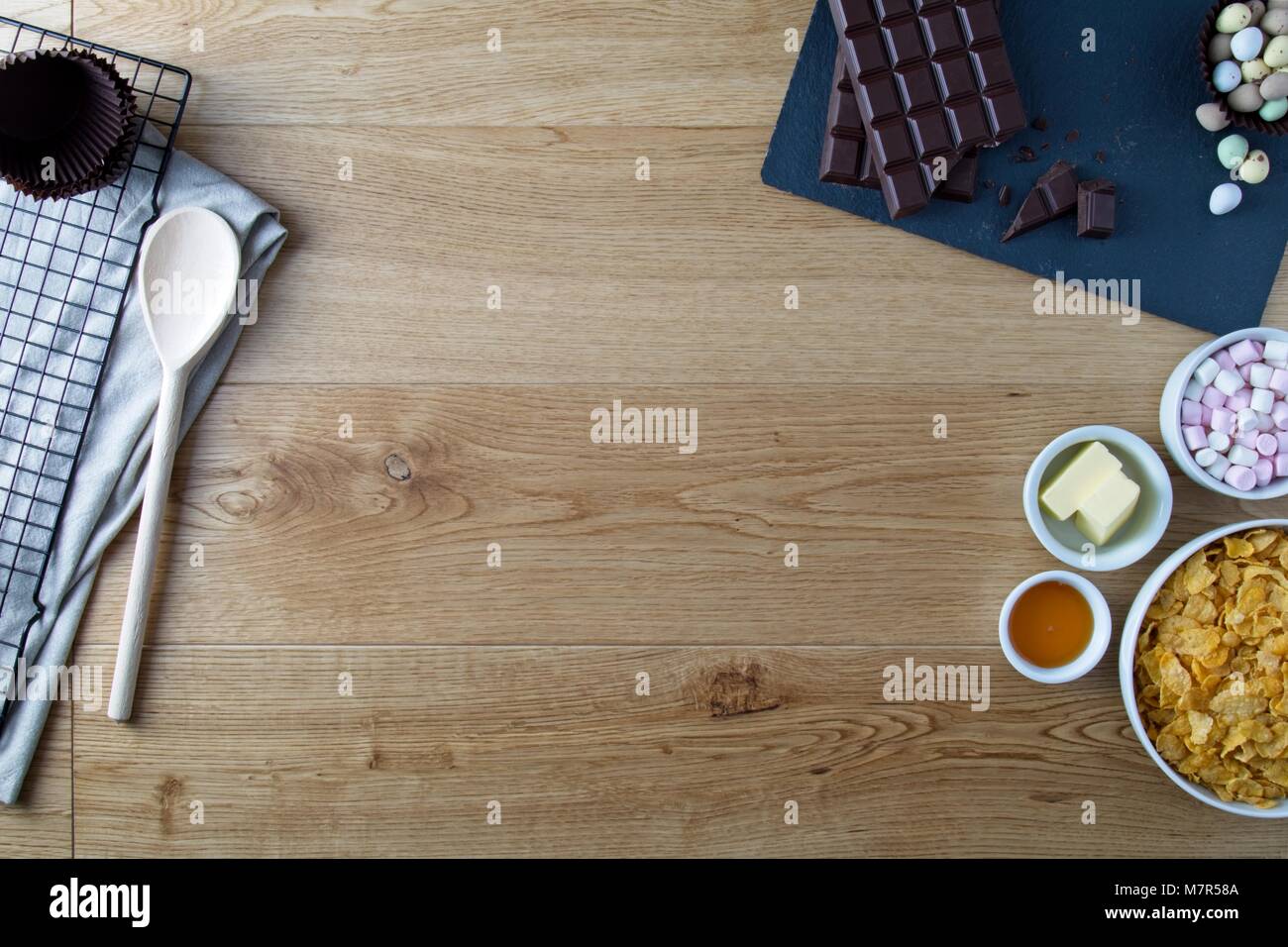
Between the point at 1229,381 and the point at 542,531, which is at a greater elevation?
the point at 1229,381

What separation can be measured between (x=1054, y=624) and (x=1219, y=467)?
307mm

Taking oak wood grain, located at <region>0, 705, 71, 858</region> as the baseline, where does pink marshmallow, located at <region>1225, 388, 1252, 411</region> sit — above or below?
above

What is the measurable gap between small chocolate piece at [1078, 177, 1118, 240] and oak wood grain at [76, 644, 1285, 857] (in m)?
0.62

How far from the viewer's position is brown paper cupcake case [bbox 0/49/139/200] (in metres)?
1.24

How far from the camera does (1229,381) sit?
51.1 inches

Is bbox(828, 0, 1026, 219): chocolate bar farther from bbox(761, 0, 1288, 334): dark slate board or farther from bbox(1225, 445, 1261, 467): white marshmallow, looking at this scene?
bbox(1225, 445, 1261, 467): white marshmallow

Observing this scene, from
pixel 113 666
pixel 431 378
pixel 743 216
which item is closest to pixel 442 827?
pixel 113 666

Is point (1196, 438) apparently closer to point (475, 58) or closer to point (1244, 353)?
point (1244, 353)

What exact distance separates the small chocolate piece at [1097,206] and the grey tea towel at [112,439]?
44.1 inches

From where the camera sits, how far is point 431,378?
1.36 metres

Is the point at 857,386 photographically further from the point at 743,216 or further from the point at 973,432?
the point at 743,216

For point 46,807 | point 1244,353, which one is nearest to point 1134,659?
point 1244,353

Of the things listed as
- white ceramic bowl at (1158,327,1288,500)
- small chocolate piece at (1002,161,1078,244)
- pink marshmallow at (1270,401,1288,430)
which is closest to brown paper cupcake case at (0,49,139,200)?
small chocolate piece at (1002,161,1078,244)

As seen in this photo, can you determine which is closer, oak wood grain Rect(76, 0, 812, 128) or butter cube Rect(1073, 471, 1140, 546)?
butter cube Rect(1073, 471, 1140, 546)
